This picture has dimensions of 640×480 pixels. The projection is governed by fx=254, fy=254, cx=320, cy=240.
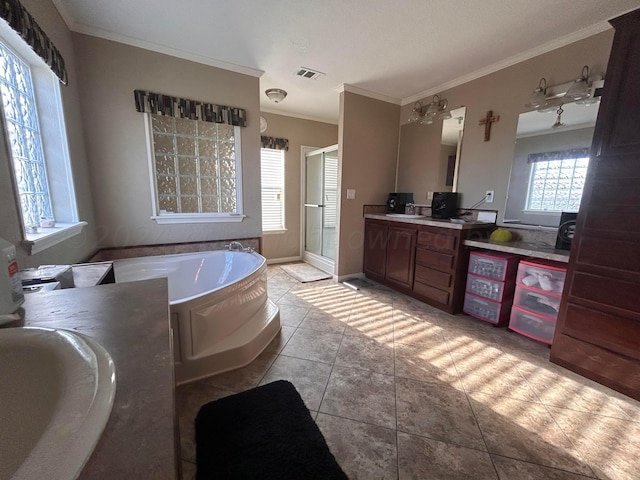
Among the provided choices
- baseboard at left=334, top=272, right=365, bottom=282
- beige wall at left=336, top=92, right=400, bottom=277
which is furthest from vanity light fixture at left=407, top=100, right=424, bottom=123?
baseboard at left=334, top=272, right=365, bottom=282

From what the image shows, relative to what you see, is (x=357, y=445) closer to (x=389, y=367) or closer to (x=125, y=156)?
(x=389, y=367)

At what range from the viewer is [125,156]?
7.47ft

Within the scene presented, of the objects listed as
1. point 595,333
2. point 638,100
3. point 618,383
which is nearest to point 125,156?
point 638,100

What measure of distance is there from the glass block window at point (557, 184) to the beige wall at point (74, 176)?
11.7ft

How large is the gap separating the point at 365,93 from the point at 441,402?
3.27m

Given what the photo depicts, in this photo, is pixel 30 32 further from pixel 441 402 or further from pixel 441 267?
pixel 441 267

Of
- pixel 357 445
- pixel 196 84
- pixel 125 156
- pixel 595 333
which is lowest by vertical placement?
pixel 357 445

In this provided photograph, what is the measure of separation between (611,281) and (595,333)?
35 cm

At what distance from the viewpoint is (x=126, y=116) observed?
224 centimetres

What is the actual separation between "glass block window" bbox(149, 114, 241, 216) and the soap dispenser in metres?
1.79

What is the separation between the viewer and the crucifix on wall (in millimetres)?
2539

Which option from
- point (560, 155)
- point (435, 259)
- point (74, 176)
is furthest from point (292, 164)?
point (560, 155)

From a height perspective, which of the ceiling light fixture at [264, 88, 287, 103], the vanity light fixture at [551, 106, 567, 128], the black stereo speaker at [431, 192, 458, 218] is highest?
the ceiling light fixture at [264, 88, 287, 103]

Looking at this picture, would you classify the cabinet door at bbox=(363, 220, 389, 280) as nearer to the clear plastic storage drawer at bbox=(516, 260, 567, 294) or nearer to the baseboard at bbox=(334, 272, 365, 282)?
the baseboard at bbox=(334, 272, 365, 282)
